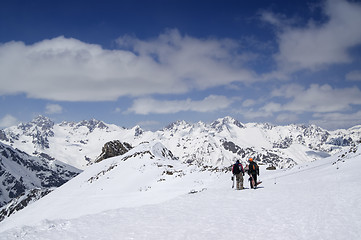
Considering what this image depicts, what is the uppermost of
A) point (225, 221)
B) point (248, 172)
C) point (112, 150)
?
point (112, 150)

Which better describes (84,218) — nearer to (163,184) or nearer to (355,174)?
(355,174)

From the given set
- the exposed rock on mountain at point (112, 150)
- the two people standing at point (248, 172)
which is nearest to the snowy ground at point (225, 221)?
the two people standing at point (248, 172)

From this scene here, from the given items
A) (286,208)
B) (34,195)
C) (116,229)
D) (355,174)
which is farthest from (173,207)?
(34,195)

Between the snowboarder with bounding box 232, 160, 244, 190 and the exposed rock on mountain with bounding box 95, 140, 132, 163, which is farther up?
the exposed rock on mountain with bounding box 95, 140, 132, 163

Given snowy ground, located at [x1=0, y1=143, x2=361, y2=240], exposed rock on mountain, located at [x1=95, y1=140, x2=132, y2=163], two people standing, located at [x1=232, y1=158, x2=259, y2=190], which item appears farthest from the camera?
exposed rock on mountain, located at [x1=95, y1=140, x2=132, y2=163]

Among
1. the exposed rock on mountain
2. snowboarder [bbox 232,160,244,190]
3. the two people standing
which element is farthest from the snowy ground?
the exposed rock on mountain

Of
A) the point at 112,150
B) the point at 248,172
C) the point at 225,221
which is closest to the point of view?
the point at 225,221

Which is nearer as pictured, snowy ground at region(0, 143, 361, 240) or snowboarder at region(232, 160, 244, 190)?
snowy ground at region(0, 143, 361, 240)

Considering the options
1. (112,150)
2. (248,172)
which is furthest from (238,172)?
(112,150)

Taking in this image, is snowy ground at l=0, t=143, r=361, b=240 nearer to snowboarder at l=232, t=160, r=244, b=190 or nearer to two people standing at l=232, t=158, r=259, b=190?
two people standing at l=232, t=158, r=259, b=190

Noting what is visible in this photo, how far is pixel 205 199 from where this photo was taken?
1609 cm

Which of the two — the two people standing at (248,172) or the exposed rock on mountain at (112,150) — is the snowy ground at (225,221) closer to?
the two people standing at (248,172)

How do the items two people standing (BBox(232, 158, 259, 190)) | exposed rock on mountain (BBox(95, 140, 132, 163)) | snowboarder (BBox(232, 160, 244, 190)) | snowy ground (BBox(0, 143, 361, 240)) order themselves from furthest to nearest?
exposed rock on mountain (BBox(95, 140, 132, 163))
snowboarder (BBox(232, 160, 244, 190))
two people standing (BBox(232, 158, 259, 190))
snowy ground (BBox(0, 143, 361, 240))

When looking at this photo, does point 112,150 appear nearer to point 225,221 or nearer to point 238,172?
point 238,172
